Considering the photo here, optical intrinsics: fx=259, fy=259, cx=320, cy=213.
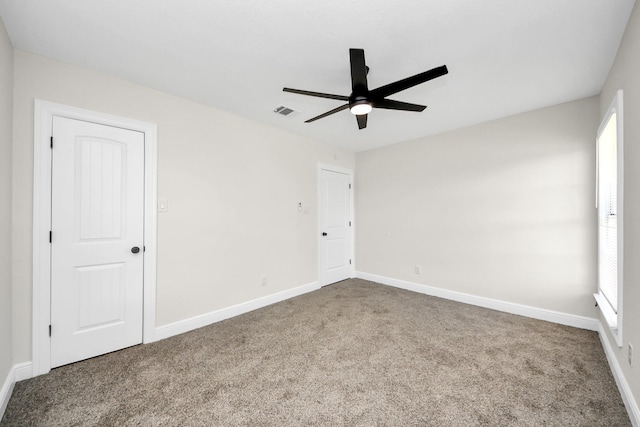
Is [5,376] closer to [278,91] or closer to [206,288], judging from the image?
[206,288]

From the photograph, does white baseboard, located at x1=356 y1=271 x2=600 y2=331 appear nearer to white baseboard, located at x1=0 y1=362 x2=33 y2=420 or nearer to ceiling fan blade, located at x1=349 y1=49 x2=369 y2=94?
ceiling fan blade, located at x1=349 y1=49 x2=369 y2=94

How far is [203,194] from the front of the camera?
296 centimetres

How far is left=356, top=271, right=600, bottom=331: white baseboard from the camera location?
111 inches

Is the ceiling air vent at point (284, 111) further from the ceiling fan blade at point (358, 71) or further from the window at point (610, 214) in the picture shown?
the window at point (610, 214)

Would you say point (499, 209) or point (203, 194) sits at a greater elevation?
point (203, 194)

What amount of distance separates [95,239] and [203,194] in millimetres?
1035

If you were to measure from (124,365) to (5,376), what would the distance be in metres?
0.66

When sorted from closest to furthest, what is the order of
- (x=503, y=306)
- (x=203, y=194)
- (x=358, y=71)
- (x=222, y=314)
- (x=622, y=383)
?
(x=358, y=71) < (x=622, y=383) < (x=203, y=194) < (x=222, y=314) < (x=503, y=306)

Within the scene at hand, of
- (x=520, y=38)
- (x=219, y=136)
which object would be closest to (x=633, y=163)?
(x=520, y=38)

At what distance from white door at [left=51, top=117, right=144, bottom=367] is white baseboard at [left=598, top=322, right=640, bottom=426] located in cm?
373

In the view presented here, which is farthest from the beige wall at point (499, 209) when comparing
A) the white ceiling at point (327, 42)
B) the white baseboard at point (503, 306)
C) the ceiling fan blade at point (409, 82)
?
the ceiling fan blade at point (409, 82)

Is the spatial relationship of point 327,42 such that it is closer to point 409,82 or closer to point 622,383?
point 409,82

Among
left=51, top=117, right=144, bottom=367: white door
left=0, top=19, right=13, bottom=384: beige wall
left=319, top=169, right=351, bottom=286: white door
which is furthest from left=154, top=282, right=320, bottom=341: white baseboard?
left=0, top=19, right=13, bottom=384: beige wall

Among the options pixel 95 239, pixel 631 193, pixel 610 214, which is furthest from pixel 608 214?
pixel 95 239
